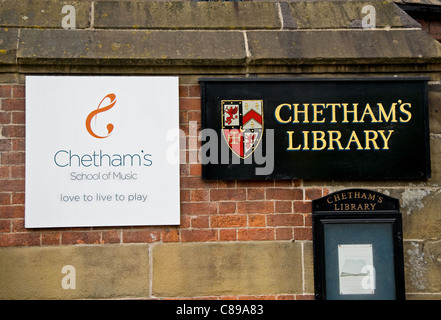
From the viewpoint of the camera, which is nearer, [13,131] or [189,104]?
[13,131]

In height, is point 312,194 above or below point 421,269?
above

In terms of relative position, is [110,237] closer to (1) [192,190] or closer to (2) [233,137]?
(1) [192,190]

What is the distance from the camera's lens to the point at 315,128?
3836 millimetres

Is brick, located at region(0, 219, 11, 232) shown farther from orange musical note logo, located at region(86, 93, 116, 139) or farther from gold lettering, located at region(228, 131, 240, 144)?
gold lettering, located at region(228, 131, 240, 144)

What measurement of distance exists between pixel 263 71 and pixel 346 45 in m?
0.74

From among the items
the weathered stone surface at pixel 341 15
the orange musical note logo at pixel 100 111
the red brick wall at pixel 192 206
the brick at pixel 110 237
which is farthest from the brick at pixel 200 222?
the weathered stone surface at pixel 341 15

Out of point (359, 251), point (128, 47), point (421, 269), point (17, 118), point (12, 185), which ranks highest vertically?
point (128, 47)

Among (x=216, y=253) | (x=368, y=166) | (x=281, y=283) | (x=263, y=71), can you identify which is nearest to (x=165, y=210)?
(x=216, y=253)

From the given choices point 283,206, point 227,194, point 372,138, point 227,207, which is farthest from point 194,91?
point 372,138

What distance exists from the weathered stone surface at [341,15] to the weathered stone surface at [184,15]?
0.71 feet

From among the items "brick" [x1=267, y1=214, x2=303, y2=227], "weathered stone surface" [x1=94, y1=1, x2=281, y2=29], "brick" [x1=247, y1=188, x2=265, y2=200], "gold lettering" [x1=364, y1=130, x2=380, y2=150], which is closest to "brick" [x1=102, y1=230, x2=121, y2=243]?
"brick" [x1=247, y1=188, x2=265, y2=200]

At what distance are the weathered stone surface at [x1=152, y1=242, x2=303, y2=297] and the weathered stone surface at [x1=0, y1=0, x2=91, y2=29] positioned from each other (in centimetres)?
203

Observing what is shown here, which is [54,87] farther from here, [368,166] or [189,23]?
[368,166]

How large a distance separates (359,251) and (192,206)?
1396mm
